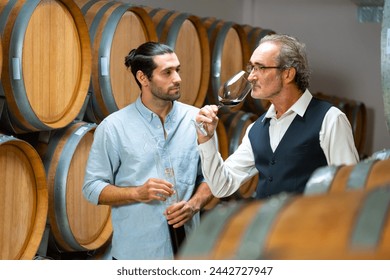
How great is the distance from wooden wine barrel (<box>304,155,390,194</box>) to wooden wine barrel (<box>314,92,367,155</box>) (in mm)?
4599

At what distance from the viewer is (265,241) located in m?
0.75

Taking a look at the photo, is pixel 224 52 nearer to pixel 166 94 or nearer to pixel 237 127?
pixel 237 127

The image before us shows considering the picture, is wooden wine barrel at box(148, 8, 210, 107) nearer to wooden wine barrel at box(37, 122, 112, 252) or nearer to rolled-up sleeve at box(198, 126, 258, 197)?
wooden wine barrel at box(37, 122, 112, 252)

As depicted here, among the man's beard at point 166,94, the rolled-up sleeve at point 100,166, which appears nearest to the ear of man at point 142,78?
the man's beard at point 166,94

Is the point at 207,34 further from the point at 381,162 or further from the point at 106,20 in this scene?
the point at 381,162

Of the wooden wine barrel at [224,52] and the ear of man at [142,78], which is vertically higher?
the ear of man at [142,78]

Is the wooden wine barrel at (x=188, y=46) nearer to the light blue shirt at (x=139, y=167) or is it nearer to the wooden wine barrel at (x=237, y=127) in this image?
the wooden wine barrel at (x=237, y=127)

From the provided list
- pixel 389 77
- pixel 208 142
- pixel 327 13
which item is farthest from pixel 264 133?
pixel 327 13

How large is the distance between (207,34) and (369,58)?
2.35m

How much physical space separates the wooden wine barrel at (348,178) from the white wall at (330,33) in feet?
13.8

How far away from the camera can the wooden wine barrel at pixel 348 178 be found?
1015mm

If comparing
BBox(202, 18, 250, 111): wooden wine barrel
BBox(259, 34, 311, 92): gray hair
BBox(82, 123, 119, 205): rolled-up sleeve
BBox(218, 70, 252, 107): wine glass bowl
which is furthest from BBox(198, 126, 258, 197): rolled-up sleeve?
BBox(202, 18, 250, 111): wooden wine barrel

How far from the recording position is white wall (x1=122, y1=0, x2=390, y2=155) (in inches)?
215

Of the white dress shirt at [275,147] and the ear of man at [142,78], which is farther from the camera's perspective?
the ear of man at [142,78]
